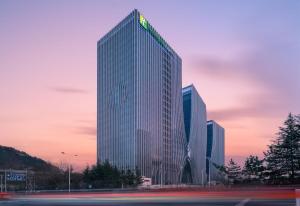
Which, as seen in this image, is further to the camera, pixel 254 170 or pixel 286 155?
pixel 254 170

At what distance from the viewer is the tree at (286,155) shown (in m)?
82.4

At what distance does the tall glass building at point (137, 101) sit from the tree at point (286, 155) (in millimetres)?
72170

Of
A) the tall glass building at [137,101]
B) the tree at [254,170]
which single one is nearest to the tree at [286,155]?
the tree at [254,170]

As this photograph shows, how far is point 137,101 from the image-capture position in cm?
16138

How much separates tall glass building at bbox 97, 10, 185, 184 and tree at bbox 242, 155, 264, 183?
49.1 metres

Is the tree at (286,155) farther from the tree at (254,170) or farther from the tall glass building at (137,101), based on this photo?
the tall glass building at (137,101)

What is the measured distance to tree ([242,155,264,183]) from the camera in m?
96.4

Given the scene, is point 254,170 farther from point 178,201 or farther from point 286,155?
point 178,201

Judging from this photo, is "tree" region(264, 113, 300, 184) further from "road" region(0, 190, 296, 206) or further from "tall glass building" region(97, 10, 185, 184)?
"tall glass building" region(97, 10, 185, 184)

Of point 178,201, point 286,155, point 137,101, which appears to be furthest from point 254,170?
point 178,201

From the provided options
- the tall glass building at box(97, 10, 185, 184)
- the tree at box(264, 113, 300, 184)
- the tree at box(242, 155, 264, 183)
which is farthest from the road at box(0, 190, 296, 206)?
the tall glass building at box(97, 10, 185, 184)

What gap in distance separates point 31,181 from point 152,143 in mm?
58390

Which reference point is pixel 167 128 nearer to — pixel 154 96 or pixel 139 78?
pixel 154 96

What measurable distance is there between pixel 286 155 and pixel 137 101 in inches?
3262
